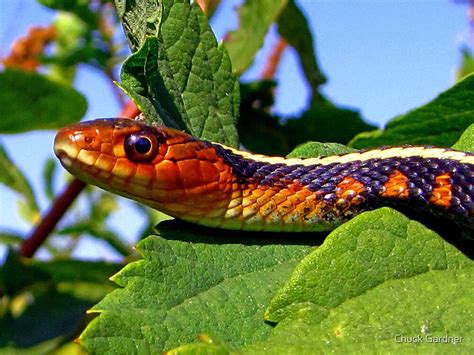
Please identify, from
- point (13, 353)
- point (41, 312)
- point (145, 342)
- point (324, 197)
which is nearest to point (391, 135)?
point (324, 197)

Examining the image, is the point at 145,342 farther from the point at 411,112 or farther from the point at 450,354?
the point at 411,112

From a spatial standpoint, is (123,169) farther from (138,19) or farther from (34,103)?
(34,103)

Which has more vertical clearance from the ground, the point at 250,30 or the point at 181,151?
the point at 250,30

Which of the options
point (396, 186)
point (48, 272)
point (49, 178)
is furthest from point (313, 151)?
point (49, 178)

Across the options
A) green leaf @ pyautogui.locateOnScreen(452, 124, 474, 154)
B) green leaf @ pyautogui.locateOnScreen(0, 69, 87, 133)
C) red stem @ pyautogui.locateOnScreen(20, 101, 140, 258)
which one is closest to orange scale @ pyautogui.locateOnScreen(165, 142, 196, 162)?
green leaf @ pyautogui.locateOnScreen(452, 124, 474, 154)

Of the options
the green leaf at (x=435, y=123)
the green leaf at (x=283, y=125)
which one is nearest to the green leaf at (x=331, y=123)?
the green leaf at (x=283, y=125)

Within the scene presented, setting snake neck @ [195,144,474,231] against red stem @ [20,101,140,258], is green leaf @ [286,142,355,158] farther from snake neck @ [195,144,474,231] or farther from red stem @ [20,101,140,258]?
red stem @ [20,101,140,258]
